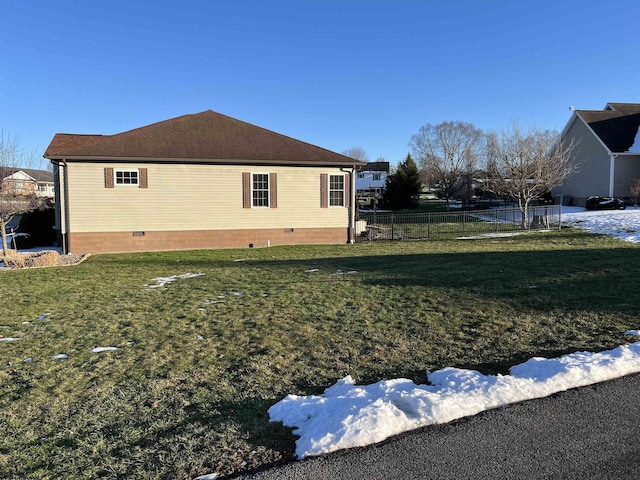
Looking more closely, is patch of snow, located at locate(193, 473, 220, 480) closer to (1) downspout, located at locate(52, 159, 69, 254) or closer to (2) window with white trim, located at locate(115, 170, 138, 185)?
(2) window with white trim, located at locate(115, 170, 138, 185)

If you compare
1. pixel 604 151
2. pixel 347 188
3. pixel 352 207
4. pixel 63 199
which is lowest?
pixel 352 207

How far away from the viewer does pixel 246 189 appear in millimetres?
Answer: 16406

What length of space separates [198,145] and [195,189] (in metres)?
1.77

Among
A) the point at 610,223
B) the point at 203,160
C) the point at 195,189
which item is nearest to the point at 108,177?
the point at 195,189

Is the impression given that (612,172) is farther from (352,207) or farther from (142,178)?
(142,178)

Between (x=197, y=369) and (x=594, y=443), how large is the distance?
344 centimetres

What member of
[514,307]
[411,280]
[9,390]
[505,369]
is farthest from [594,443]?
[411,280]

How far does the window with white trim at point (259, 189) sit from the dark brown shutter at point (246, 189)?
128 millimetres

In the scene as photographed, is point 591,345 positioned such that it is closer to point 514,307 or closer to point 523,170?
point 514,307

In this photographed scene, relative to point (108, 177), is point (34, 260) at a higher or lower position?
lower

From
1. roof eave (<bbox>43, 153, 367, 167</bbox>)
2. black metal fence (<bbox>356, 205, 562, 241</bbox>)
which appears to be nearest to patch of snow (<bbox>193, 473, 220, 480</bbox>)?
roof eave (<bbox>43, 153, 367, 167</bbox>)

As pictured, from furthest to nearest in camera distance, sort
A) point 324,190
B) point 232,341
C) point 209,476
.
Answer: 1. point 324,190
2. point 232,341
3. point 209,476

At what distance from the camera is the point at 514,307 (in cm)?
682

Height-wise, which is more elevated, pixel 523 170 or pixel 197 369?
pixel 523 170
